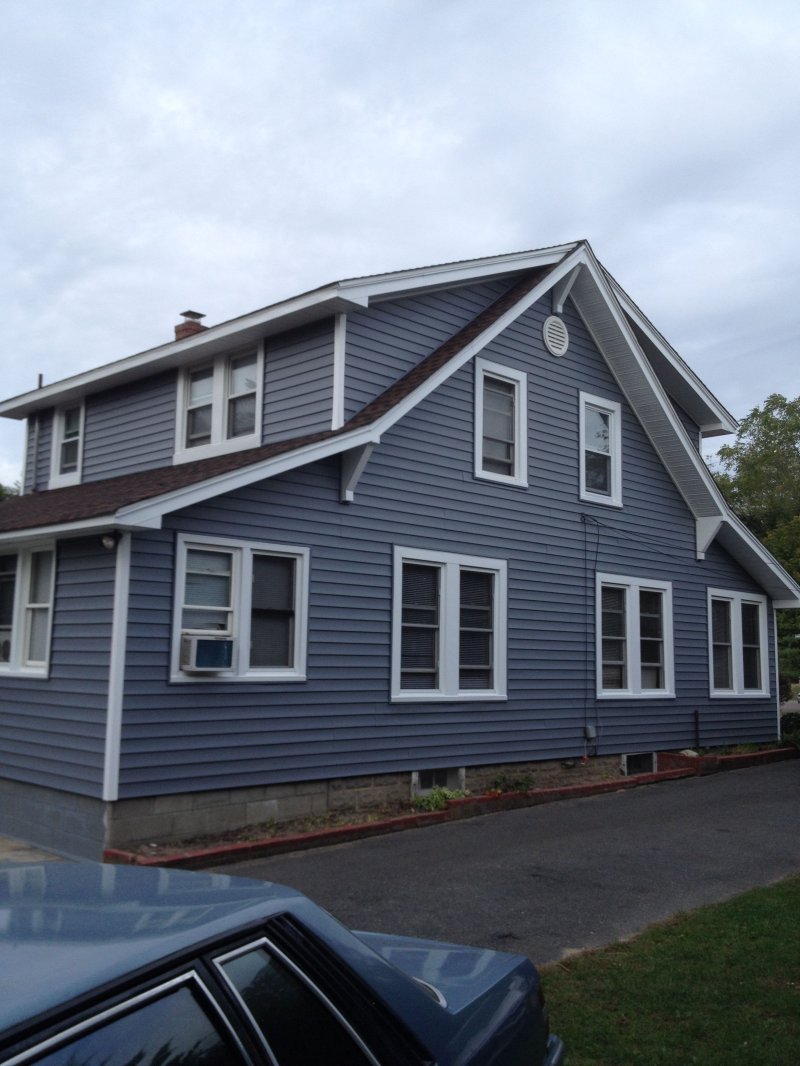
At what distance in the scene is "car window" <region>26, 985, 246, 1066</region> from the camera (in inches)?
81.2

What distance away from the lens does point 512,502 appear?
1510 cm

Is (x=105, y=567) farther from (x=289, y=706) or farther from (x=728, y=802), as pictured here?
(x=728, y=802)

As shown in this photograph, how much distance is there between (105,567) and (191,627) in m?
1.12

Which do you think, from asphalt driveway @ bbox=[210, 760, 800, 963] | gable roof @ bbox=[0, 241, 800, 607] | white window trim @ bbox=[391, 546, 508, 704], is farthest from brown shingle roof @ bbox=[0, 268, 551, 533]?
asphalt driveway @ bbox=[210, 760, 800, 963]

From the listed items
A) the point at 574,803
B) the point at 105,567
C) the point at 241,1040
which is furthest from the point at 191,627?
the point at 241,1040

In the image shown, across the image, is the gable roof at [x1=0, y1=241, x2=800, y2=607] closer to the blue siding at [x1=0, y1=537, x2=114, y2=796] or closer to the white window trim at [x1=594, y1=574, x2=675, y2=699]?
the blue siding at [x1=0, y1=537, x2=114, y2=796]

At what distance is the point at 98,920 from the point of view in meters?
2.56

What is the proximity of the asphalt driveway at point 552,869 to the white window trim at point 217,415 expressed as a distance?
5544 mm

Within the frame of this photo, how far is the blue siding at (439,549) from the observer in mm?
10984

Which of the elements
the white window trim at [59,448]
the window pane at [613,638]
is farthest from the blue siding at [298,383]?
the window pane at [613,638]

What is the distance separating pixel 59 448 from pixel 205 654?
799 centimetres

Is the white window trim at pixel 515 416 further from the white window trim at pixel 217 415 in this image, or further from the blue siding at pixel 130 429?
the blue siding at pixel 130 429

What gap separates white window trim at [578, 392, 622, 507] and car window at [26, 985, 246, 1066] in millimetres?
14389

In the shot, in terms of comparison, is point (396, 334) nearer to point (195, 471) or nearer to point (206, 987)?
point (195, 471)
